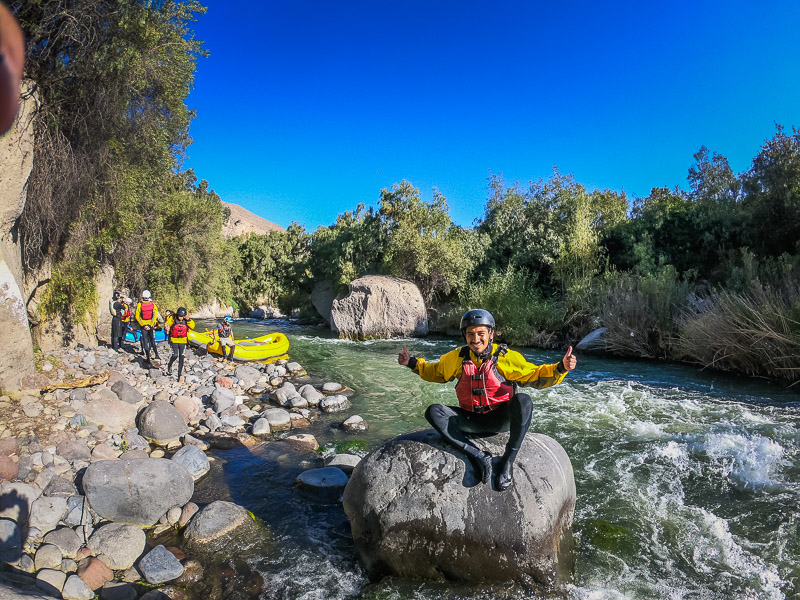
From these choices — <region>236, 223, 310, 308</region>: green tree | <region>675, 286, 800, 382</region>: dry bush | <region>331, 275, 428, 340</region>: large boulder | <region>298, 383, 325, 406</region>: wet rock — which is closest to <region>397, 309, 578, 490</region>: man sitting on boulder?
<region>298, 383, 325, 406</region>: wet rock

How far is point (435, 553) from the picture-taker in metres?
3.75

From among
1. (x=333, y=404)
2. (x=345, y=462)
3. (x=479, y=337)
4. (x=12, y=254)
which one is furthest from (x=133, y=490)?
(x=12, y=254)

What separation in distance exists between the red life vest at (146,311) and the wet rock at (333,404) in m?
5.30

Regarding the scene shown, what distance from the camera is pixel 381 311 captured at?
867 inches

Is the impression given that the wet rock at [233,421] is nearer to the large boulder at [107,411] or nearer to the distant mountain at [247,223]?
the large boulder at [107,411]

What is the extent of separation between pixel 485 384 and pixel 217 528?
9.81 ft

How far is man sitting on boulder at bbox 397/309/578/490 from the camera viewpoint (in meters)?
3.96

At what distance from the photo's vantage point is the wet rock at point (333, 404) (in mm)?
8844

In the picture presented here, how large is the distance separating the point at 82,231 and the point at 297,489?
26.7 ft

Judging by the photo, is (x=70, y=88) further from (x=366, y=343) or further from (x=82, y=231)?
(x=366, y=343)

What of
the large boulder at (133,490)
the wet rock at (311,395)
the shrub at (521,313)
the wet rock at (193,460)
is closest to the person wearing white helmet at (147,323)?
the wet rock at (311,395)

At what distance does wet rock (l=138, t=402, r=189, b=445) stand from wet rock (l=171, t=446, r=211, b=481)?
909mm

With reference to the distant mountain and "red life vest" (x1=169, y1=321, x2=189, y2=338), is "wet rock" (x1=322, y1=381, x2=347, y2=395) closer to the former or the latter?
"red life vest" (x1=169, y1=321, x2=189, y2=338)

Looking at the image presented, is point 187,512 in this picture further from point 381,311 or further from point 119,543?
point 381,311
